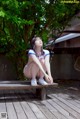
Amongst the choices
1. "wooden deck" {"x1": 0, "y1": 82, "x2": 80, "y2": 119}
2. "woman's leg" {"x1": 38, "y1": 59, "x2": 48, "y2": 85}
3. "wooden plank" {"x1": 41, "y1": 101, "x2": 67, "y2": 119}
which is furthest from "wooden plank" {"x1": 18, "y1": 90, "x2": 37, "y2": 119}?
"woman's leg" {"x1": 38, "y1": 59, "x2": 48, "y2": 85}

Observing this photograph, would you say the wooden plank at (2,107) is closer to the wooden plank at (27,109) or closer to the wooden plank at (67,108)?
the wooden plank at (27,109)

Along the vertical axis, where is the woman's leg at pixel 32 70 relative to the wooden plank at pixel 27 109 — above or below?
above

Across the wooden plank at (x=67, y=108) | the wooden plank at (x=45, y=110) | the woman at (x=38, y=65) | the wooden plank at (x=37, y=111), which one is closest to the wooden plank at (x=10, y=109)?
the wooden plank at (x=37, y=111)

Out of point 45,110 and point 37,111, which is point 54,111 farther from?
point 37,111

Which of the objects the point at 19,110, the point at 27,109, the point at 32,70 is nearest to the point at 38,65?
the point at 32,70

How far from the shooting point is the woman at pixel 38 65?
5680mm

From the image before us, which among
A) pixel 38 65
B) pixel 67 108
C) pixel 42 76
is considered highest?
pixel 38 65

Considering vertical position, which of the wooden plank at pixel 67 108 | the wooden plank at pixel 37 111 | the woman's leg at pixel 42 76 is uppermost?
the woman's leg at pixel 42 76

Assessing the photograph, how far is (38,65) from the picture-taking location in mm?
5641

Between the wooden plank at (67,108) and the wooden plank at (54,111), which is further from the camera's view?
the wooden plank at (67,108)

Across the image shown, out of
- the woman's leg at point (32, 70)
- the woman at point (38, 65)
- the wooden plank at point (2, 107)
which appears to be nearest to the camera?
the wooden plank at point (2, 107)

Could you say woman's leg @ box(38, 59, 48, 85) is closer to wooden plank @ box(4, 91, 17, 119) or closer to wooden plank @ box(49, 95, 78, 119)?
wooden plank @ box(49, 95, 78, 119)

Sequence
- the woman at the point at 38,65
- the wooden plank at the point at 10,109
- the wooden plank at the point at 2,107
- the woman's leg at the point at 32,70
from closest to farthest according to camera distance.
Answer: the wooden plank at the point at 10,109 < the wooden plank at the point at 2,107 < the woman at the point at 38,65 < the woman's leg at the point at 32,70

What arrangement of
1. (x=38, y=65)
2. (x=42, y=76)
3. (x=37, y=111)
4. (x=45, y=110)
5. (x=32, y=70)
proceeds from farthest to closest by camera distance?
(x=42, y=76) → (x=32, y=70) → (x=38, y=65) → (x=45, y=110) → (x=37, y=111)
